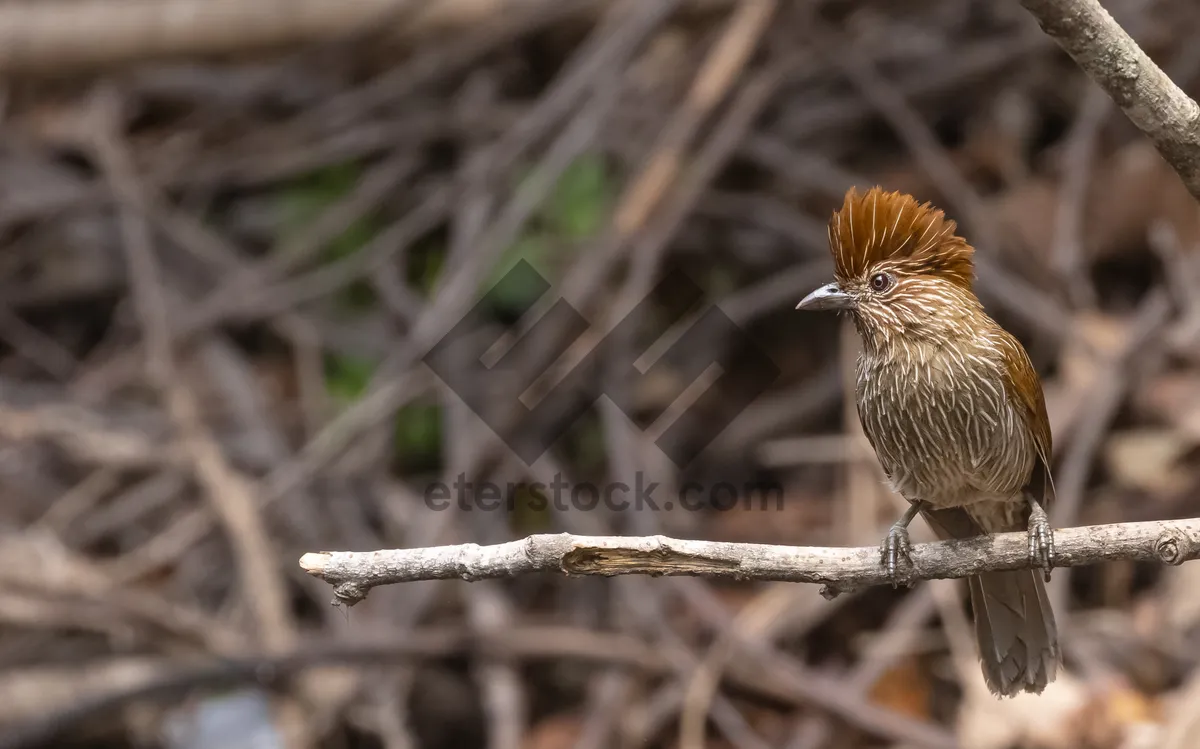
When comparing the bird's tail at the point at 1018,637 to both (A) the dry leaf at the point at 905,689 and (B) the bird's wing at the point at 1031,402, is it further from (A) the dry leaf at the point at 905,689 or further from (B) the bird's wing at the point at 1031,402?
(A) the dry leaf at the point at 905,689

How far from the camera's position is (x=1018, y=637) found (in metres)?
2.82

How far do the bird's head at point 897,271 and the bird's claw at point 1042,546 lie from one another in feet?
1.52

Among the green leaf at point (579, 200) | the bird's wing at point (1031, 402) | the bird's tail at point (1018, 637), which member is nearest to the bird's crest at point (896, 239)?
the bird's wing at point (1031, 402)

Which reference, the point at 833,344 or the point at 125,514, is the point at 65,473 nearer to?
the point at 125,514

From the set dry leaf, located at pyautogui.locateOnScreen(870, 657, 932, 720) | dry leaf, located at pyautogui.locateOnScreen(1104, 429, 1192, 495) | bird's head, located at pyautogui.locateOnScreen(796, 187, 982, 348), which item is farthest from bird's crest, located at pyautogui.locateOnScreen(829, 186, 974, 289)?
dry leaf, located at pyautogui.locateOnScreen(1104, 429, 1192, 495)

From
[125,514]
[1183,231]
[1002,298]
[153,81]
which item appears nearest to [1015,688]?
[1002,298]

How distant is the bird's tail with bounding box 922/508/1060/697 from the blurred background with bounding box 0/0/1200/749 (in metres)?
0.85

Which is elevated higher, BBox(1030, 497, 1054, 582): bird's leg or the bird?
A: the bird

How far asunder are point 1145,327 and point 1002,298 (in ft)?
1.76

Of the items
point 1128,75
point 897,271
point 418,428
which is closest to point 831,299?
point 897,271

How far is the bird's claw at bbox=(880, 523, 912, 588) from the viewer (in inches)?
90.9

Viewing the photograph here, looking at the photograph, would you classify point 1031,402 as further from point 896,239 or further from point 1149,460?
point 1149,460

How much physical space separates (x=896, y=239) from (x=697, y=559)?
2.65ft

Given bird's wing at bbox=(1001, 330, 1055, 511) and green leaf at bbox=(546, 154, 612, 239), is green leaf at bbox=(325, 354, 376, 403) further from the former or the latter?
bird's wing at bbox=(1001, 330, 1055, 511)
